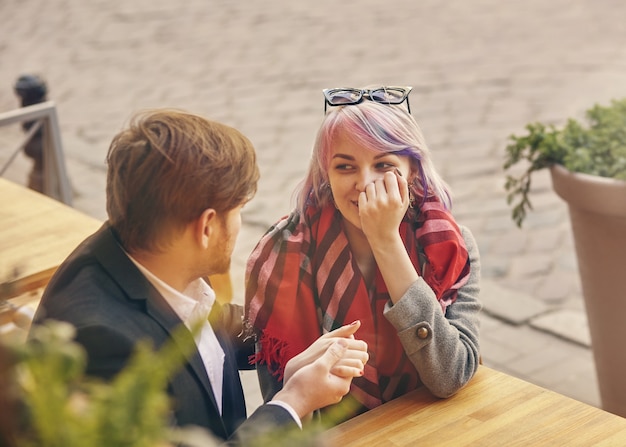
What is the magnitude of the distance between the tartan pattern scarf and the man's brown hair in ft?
1.20

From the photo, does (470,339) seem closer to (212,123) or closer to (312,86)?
(212,123)

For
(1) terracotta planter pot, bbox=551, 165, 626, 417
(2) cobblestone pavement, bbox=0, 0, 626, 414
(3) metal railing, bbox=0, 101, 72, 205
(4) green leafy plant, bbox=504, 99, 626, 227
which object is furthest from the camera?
(2) cobblestone pavement, bbox=0, 0, 626, 414

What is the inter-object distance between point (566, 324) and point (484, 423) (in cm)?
237

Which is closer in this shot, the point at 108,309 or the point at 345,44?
the point at 108,309

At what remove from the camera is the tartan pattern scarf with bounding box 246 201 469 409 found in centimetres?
201

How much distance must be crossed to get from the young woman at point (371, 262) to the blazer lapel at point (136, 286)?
36 centimetres

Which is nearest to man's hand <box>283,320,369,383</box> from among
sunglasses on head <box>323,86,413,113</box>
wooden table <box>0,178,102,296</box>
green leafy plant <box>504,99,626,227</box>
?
sunglasses on head <box>323,86,413,113</box>

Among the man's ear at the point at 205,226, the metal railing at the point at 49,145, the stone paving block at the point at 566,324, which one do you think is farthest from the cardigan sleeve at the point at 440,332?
the metal railing at the point at 49,145

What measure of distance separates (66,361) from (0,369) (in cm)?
7

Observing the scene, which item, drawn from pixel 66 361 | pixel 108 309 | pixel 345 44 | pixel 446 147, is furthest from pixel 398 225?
pixel 345 44

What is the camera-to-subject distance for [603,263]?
3.40 m

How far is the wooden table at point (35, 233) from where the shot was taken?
2.68 metres

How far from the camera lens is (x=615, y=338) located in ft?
11.3

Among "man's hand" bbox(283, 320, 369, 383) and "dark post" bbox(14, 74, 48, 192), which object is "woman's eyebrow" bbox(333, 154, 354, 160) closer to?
"man's hand" bbox(283, 320, 369, 383)
